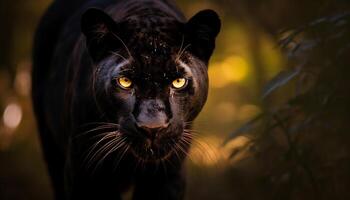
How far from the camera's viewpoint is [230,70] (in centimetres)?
908

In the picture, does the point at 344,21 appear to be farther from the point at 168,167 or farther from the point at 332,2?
the point at 168,167

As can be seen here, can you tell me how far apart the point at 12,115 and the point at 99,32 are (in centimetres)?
558

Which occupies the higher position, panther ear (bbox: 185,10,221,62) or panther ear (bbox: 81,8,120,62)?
panther ear (bbox: 81,8,120,62)

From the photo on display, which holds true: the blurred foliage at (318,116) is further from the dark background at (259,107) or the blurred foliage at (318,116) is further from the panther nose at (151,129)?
the panther nose at (151,129)

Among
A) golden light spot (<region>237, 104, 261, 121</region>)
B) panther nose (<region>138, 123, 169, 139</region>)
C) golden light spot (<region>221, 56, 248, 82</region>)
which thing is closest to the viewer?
panther nose (<region>138, 123, 169, 139</region>)

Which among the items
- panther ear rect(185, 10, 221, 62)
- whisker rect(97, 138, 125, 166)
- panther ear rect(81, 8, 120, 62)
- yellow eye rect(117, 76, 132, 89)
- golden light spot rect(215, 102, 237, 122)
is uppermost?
golden light spot rect(215, 102, 237, 122)

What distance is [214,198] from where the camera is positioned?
6719 millimetres

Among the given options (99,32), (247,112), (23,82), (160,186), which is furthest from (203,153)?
(23,82)

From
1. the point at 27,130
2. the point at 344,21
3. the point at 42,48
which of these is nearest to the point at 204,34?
the point at 344,21

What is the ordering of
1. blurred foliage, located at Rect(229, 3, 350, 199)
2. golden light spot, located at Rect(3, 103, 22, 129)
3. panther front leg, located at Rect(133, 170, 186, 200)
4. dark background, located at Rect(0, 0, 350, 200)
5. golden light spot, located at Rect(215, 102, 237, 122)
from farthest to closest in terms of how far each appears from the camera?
1. golden light spot, located at Rect(215, 102, 237, 122)
2. golden light spot, located at Rect(3, 103, 22, 129)
3. panther front leg, located at Rect(133, 170, 186, 200)
4. dark background, located at Rect(0, 0, 350, 200)
5. blurred foliage, located at Rect(229, 3, 350, 199)

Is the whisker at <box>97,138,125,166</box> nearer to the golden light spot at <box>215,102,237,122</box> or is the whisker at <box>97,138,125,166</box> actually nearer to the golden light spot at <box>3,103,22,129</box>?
the golden light spot at <box>3,103,22,129</box>

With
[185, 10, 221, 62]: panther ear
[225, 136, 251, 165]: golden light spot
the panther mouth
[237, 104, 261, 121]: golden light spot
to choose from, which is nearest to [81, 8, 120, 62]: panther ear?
[185, 10, 221, 62]: panther ear

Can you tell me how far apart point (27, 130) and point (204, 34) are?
269 inches

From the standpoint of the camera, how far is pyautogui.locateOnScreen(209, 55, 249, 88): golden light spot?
9023mm
